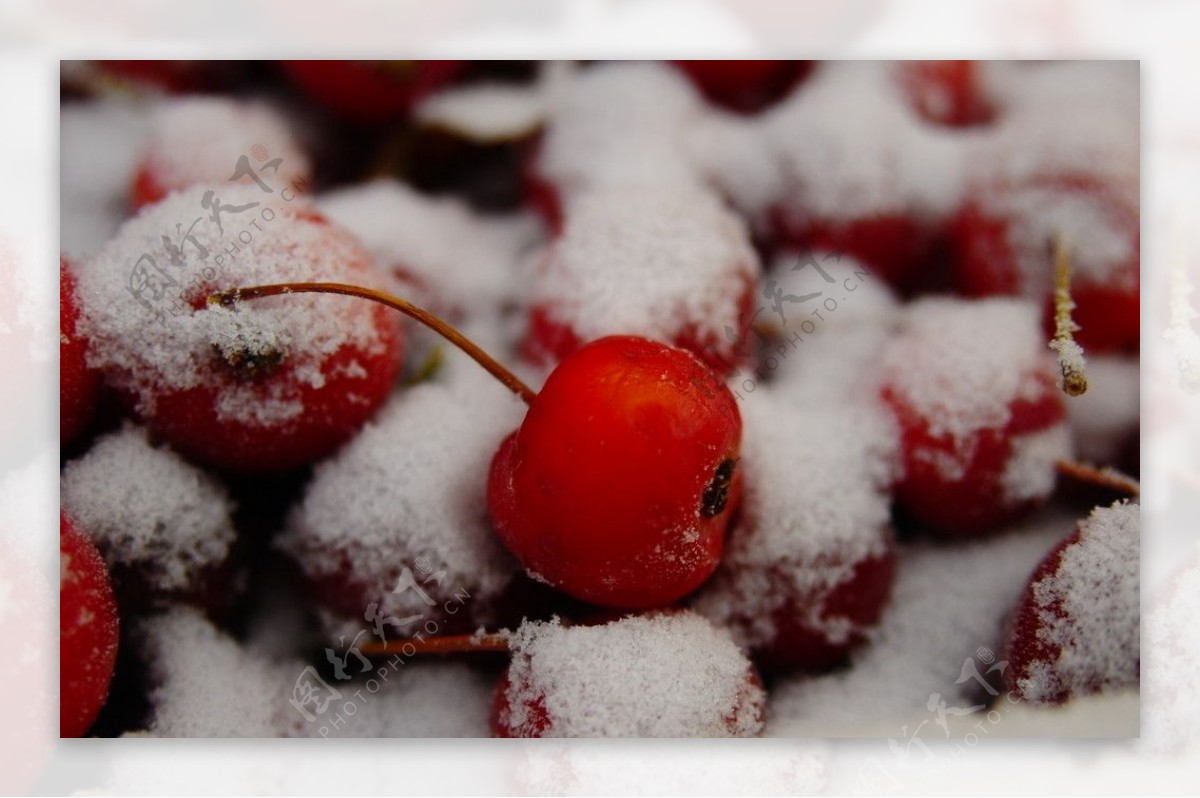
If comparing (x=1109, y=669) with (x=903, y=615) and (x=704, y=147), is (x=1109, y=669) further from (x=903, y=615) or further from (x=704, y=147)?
(x=704, y=147)

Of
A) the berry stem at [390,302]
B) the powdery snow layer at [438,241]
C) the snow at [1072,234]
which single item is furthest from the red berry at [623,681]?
the snow at [1072,234]

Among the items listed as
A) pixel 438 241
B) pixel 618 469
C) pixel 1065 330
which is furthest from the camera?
pixel 438 241

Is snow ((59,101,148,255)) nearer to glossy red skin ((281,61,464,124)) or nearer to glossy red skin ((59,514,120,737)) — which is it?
glossy red skin ((281,61,464,124))

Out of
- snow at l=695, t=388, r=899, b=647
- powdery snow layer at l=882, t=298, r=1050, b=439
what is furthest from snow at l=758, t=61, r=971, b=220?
snow at l=695, t=388, r=899, b=647

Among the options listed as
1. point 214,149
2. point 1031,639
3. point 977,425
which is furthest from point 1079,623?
point 214,149

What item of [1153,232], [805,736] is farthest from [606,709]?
[1153,232]

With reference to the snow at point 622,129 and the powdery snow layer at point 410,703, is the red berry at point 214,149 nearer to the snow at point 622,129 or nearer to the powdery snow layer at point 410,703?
the snow at point 622,129

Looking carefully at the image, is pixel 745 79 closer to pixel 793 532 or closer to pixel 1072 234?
pixel 1072 234
